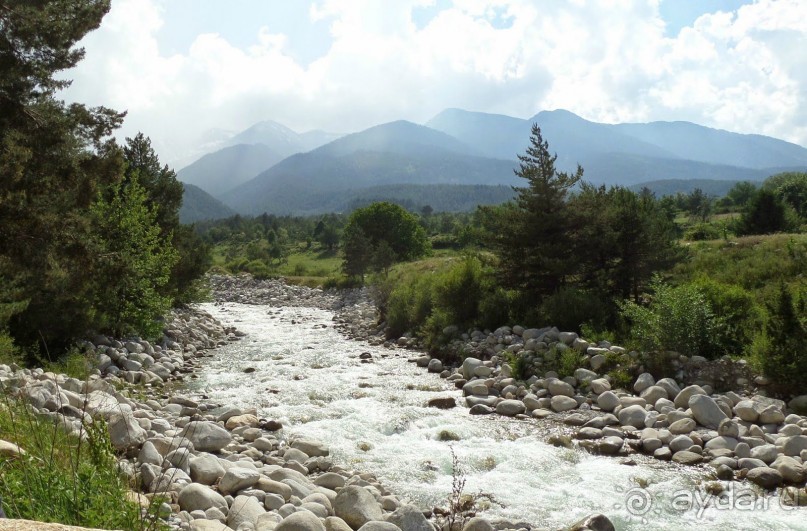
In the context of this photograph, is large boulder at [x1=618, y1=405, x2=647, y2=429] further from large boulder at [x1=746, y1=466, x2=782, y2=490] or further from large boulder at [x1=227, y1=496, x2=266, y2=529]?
large boulder at [x1=227, y1=496, x2=266, y2=529]

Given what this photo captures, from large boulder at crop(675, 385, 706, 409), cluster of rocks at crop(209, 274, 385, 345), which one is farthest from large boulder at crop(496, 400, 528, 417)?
cluster of rocks at crop(209, 274, 385, 345)

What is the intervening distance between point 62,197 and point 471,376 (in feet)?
37.0

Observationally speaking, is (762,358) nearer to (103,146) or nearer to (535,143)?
(535,143)

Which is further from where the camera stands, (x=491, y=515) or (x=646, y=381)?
(x=646, y=381)

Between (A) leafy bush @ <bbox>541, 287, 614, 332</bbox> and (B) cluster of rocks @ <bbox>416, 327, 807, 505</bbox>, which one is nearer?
(B) cluster of rocks @ <bbox>416, 327, 807, 505</bbox>

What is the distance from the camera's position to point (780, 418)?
1005 centimetres

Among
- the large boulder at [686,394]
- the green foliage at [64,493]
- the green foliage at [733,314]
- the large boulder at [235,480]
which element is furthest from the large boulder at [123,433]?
the green foliage at [733,314]

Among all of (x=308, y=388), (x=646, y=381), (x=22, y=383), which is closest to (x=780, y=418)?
(x=646, y=381)

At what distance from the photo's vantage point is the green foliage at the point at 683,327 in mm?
13164

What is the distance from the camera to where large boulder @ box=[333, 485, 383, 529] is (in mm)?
6504

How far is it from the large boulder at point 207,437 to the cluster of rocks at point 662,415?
227 inches

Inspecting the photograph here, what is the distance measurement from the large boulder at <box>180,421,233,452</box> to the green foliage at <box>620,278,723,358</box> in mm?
10102

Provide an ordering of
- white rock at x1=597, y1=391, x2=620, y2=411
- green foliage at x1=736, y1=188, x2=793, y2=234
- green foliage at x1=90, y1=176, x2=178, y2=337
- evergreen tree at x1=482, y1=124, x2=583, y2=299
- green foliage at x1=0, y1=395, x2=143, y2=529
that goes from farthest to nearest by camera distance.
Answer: green foliage at x1=736, y1=188, x2=793, y2=234 < evergreen tree at x1=482, y1=124, x2=583, y2=299 < green foliage at x1=90, y1=176, x2=178, y2=337 < white rock at x1=597, y1=391, x2=620, y2=411 < green foliage at x1=0, y1=395, x2=143, y2=529

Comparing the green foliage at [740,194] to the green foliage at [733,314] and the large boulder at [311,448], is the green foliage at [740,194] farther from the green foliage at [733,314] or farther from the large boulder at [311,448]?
the large boulder at [311,448]
